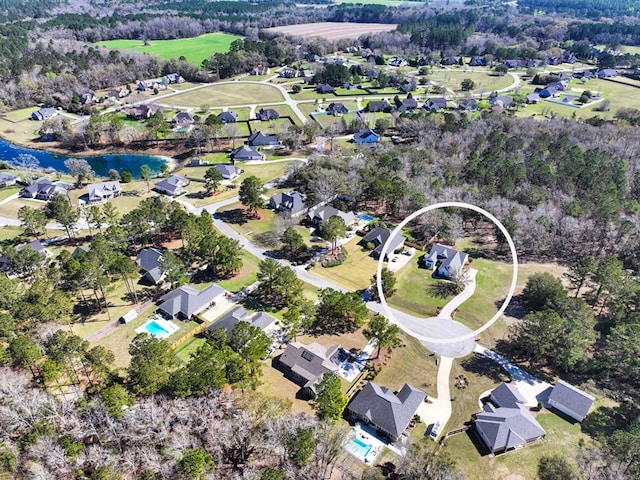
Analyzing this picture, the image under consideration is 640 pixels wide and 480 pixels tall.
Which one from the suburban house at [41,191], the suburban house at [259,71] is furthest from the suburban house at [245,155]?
the suburban house at [259,71]

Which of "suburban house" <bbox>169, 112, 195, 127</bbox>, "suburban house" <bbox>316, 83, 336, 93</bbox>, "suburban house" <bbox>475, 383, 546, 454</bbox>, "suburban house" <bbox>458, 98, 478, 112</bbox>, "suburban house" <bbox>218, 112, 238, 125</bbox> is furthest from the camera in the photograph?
"suburban house" <bbox>316, 83, 336, 93</bbox>

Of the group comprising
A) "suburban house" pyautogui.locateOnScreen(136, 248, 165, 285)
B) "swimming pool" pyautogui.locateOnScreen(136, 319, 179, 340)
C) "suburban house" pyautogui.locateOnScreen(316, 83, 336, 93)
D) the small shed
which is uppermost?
"suburban house" pyautogui.locateOnScreen(316, 83, 336, 93)

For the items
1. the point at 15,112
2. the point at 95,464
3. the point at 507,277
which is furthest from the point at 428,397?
the point at 15,112

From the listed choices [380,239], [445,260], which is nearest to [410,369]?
[445,260]

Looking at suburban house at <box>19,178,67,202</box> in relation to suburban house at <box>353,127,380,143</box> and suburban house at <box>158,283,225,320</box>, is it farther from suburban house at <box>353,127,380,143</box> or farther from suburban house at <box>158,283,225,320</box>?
suburban house at <box>353,127,380,143</box>

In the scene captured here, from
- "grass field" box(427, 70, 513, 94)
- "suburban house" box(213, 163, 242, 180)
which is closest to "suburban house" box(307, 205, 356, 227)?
"suburban house" box(213, 163, 242, 180)

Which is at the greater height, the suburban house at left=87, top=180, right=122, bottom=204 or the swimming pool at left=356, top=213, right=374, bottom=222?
the suburban house at left=87, top=180, right=122, bottom=204

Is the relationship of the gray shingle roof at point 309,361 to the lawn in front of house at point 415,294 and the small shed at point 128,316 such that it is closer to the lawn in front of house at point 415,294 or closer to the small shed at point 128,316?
the lawn in front of house at point 415,294
